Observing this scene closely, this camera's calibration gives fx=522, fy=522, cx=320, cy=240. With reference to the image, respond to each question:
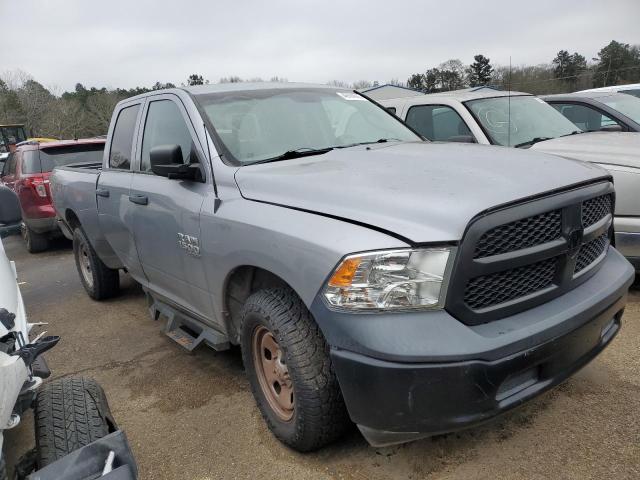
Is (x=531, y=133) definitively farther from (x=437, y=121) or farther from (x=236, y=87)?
(x=236, y=87)

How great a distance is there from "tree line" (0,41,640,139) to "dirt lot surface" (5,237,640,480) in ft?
7.39

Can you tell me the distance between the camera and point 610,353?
134 inches

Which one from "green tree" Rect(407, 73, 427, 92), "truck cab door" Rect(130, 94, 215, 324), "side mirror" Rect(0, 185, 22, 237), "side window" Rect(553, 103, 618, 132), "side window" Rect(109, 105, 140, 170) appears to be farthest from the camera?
"green tree" Rect(407, 73, 427, 92)

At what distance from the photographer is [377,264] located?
79.4 inches

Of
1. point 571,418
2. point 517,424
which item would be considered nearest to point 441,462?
point 517,424

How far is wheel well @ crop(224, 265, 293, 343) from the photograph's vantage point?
2.64 m

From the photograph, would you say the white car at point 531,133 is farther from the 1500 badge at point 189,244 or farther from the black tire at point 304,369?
the black tire at point 304,369

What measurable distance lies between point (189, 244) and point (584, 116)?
18.8ft

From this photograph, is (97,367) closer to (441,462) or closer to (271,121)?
(271,121)

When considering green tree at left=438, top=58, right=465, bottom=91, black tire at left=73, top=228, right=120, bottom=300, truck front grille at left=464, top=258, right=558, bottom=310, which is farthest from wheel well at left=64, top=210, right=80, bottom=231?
green tree at left=438, top=58, right=465, bottom=91

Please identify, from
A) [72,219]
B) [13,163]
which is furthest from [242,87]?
[13,163]

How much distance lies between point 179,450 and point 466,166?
2.10m

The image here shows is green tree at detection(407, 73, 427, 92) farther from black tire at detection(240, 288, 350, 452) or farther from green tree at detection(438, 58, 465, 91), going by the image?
black tire at detection(240, 288, 350, 452)

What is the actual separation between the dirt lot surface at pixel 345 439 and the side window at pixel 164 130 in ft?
4.93
